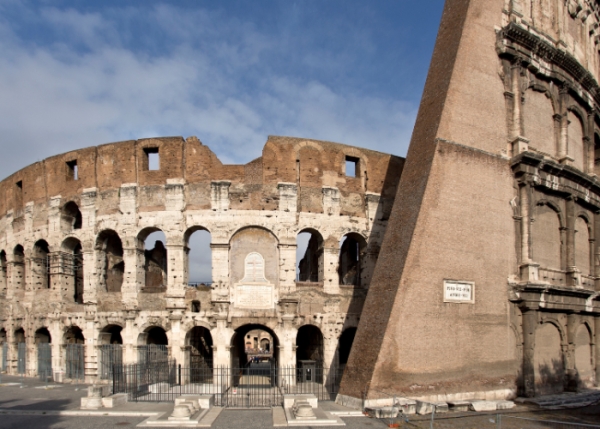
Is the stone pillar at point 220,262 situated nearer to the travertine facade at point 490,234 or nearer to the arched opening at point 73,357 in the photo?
the arched opening at point 73,357

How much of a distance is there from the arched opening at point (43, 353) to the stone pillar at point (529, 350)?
17.9 m

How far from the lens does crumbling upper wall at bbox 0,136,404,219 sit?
19.3m

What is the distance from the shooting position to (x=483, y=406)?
13.2 m

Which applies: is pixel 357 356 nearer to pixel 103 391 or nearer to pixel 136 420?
pixel 136 420

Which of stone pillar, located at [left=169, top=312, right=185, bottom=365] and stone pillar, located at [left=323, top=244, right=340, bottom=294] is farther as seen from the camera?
stone pillar, located at [left=323, top=244, right=340, bottom=294]

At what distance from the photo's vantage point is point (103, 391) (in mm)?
14164

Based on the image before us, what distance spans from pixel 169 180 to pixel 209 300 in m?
4.90

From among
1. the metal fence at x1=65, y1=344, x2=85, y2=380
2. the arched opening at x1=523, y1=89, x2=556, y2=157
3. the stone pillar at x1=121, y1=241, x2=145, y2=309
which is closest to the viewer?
the arched opening at x1=523, y1=89, x2=556, y2=157

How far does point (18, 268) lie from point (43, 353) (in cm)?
495

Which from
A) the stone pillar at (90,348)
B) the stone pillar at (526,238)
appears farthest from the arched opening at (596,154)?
the stone pillar at (90,348)

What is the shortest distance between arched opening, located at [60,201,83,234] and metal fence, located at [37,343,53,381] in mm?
4984

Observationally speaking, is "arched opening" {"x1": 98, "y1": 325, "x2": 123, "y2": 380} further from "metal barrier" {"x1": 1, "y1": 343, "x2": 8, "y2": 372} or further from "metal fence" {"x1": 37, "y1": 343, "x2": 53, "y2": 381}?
"metal barrier" {"x1": 1, "y1": 343, "x2": 8, "y2": 372}

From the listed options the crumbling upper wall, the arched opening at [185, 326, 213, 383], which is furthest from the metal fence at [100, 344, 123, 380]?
the crumbling upper wall

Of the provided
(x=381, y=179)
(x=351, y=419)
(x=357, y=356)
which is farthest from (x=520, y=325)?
(x=381, y=179)
